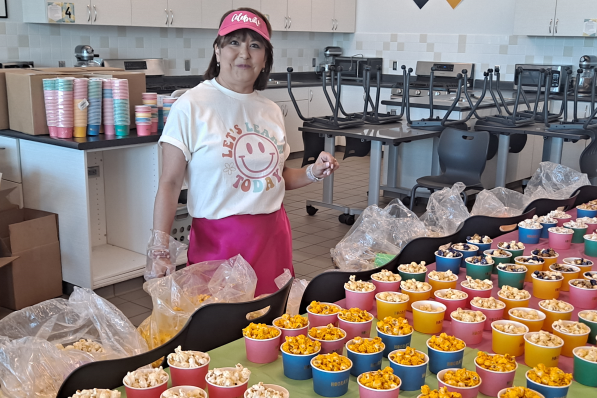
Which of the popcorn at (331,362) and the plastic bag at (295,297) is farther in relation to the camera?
the plastic bag at (295,297)

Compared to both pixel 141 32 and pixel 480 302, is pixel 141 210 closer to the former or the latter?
pixel 480 302

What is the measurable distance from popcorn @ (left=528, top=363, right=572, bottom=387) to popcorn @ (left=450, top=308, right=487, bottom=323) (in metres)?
0.26

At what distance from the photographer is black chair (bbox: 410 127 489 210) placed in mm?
4574

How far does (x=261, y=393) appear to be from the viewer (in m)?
1.07

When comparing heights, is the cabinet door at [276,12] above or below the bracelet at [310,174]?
above

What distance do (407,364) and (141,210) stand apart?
2689 mm

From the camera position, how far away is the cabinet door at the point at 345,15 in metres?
8.59

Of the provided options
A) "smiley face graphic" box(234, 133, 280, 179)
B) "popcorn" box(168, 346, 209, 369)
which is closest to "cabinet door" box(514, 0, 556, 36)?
"smiley face graphic" box(234, 133, 280, 179)

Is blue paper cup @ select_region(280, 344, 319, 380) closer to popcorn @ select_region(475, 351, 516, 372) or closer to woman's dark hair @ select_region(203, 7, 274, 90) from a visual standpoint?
popcorn @ select_region(475, 351, 516, 372)

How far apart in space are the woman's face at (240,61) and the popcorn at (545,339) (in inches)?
45.0

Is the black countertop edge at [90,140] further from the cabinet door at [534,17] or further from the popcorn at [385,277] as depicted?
the cabinet door at [534,17]

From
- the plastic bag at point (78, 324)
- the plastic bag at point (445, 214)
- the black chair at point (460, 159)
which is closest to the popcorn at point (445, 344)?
the plastic bag at point (78, 324)

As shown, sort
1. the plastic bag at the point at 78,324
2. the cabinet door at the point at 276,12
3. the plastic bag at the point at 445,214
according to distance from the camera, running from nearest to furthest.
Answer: the plastic bag at the point at 78,324
the plastic bag at the point at 445,214
the cabinet door at the point at 276,12

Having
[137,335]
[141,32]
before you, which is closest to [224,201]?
[137,335]
